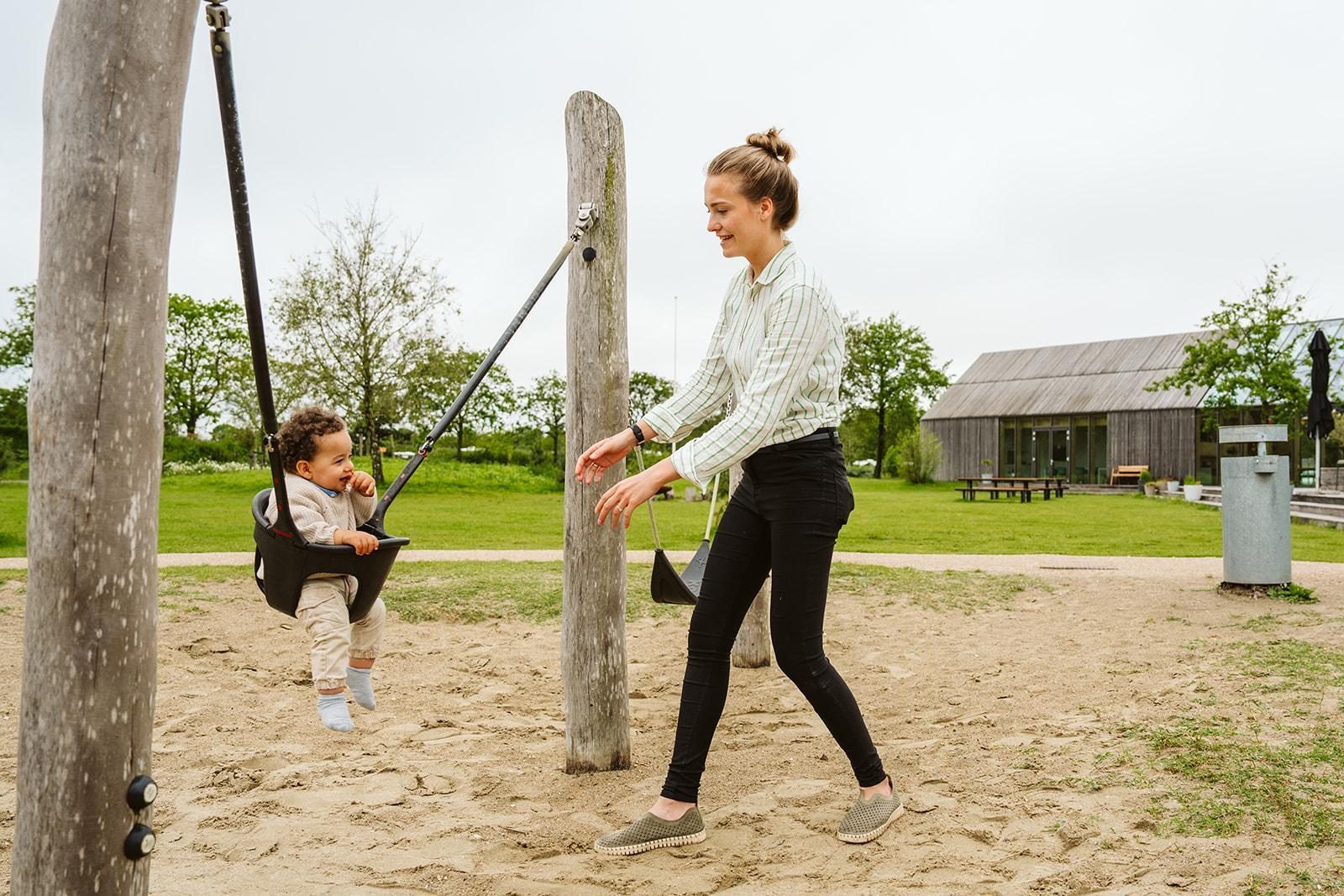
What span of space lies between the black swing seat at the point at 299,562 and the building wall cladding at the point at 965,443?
121 feet

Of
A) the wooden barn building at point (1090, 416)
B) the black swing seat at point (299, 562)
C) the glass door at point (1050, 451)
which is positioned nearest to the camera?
the black swing seat at point (299, 562)

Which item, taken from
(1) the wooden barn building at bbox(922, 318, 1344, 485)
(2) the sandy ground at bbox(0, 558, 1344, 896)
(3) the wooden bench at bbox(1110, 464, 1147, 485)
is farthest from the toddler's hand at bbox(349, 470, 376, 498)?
(3) the wooden bench at bbox(1110, 464, 1147, 485)

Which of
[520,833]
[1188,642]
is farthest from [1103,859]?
[1188,642]

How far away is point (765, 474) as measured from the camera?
3064 millimetres

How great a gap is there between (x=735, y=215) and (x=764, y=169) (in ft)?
0.51

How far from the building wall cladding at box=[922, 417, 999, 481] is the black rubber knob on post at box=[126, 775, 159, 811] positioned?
125 feet

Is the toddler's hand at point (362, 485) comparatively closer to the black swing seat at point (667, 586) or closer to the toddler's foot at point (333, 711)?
the toddler's foot at point (333, 711)

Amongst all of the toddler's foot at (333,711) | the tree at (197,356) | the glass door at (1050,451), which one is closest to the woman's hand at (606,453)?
the toddler's foot at (333,711)

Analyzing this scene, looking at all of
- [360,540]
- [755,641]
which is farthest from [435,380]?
[360,540]

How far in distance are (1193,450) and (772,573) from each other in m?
33.5

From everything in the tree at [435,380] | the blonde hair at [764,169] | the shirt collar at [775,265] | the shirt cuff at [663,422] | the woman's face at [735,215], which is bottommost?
the shirt cuff at [663,422]

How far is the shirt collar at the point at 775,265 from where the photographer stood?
121 inches

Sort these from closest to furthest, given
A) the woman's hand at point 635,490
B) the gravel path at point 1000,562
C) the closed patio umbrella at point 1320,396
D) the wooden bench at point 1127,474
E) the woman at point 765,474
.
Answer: the woman's hand at point 635,490 → the woman at point 765,474 → the gravel path at point 1000,562 → the closed patio umbrella at point 1320,396 → the wooden bench at point 1127,474

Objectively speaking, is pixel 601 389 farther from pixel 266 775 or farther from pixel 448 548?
pixel 448 548
